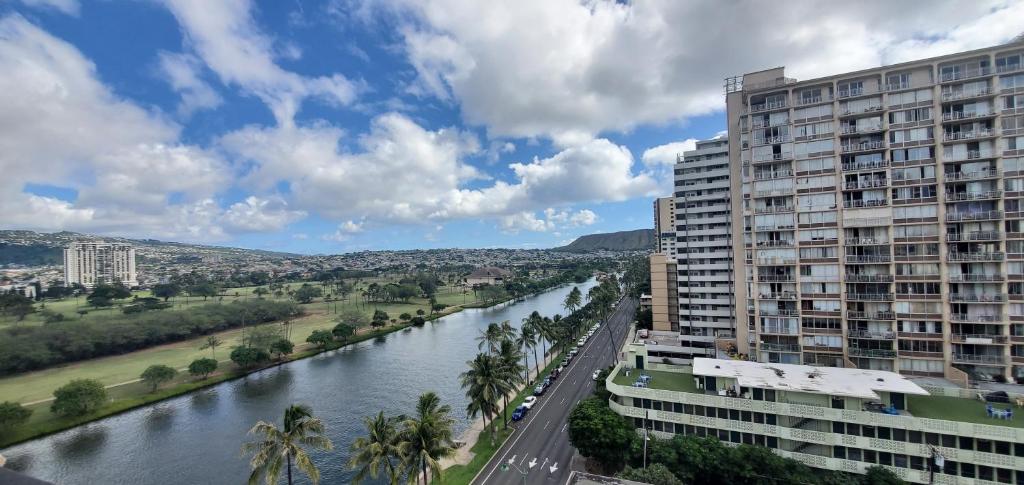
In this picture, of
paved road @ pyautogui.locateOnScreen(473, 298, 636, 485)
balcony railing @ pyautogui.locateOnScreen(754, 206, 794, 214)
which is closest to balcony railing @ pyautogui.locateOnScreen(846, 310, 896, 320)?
balcony railing @ pyautogui.locateOnScreen(754, 206, 794, 214)

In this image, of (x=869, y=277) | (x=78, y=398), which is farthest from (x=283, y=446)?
(x=869, y=277)

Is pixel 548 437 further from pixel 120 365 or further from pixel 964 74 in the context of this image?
pixel 120 365

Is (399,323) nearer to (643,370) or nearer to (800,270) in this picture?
(643,370)

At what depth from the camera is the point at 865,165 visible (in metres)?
46.3

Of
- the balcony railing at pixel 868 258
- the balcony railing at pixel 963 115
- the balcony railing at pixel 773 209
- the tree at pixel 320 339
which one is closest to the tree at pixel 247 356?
the tree at pixel 320 339

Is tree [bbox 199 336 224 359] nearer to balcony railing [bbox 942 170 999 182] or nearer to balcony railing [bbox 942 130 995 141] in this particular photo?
balcony railing [bbox 942 170 999 182]

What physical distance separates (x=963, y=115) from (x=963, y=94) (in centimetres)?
215

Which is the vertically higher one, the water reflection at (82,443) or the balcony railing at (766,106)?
the balcony railing at (766,106)

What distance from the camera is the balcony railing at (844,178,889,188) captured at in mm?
45469

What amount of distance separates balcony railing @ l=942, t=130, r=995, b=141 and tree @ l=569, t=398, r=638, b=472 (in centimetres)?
4398

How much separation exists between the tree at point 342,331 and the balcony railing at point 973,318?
10378 centimetres

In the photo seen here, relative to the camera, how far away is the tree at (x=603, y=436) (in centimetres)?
3722

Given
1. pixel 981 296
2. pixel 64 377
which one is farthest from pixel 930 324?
pixel 64 377

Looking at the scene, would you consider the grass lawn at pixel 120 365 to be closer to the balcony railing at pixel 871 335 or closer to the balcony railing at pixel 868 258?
the balcony railing at pixel 871 335
